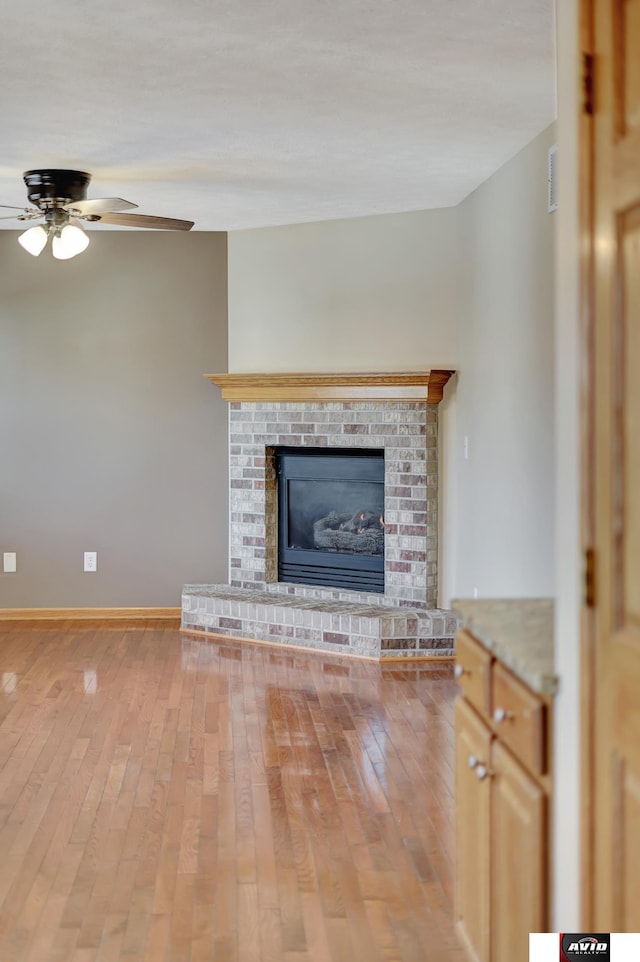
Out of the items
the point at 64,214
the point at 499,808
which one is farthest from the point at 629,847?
the point at 64,214

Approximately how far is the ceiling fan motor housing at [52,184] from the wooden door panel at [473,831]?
348 centimetres

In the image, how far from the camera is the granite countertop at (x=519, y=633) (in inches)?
75.5

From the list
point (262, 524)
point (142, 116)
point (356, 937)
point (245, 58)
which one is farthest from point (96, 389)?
point (356, 937)

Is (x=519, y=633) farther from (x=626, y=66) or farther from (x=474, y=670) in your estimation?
(x=626, y=66)

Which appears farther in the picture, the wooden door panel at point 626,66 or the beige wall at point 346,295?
the beige wall at point 346,295

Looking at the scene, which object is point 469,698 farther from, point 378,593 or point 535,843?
point 378,593

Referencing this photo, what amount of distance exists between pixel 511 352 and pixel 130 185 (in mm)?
2143

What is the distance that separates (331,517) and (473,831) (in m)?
4.12

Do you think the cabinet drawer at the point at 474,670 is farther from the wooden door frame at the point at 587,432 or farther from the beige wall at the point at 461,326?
the beige wall at the point at 461,326

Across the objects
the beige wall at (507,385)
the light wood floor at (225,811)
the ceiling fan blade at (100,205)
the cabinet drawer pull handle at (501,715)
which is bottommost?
the light wood floor at (225,811)

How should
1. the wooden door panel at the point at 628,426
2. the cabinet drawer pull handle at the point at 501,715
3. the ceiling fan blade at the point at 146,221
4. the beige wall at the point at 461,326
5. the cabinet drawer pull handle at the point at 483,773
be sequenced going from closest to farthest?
the wooden door panel at the point at 628,426, the cabinet drawer pull handle at the point at 501,715, the cabinet drawer pull handle at the point at 483,773, the beige wall at the point at 461,326, the ceiling fan blade at the point at 146,221

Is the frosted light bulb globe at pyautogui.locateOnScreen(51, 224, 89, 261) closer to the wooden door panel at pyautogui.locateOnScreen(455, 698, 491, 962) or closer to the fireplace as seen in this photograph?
the fireplace

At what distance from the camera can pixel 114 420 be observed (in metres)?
6.66
